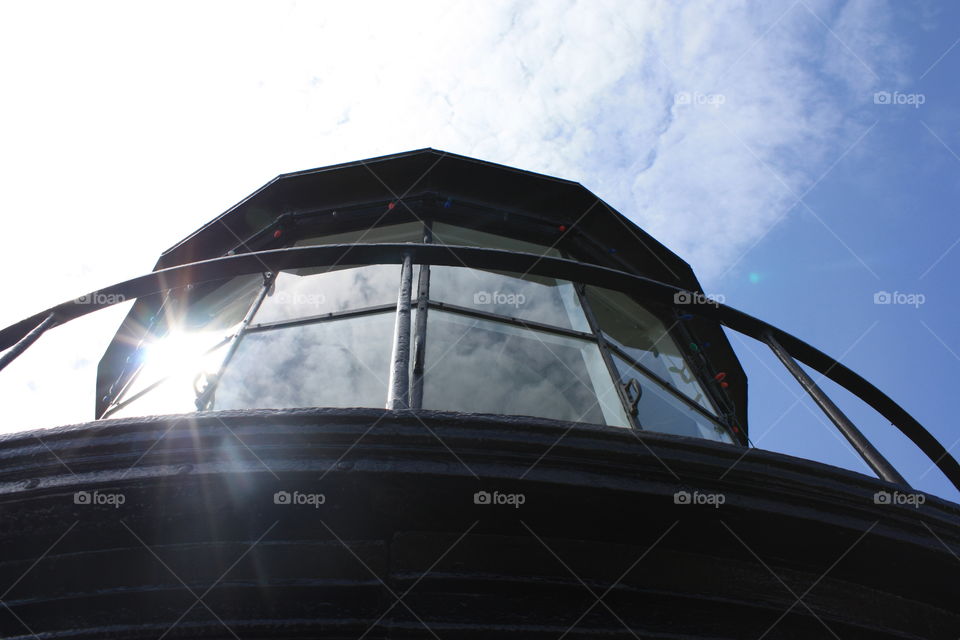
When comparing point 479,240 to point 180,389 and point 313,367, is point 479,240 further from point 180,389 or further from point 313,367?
point 180,389

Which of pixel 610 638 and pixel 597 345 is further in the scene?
pixel 597 345

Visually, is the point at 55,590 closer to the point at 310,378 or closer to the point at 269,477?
the point at 269,477

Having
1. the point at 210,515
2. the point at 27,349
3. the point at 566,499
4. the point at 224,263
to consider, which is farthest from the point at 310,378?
the point at 566,499

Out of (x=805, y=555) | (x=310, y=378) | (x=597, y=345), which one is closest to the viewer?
(x=805, y=555)

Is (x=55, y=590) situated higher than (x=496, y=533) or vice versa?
(x=496, y=533)

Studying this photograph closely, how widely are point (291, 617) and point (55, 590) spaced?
2.41 ft

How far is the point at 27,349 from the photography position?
288 cm
